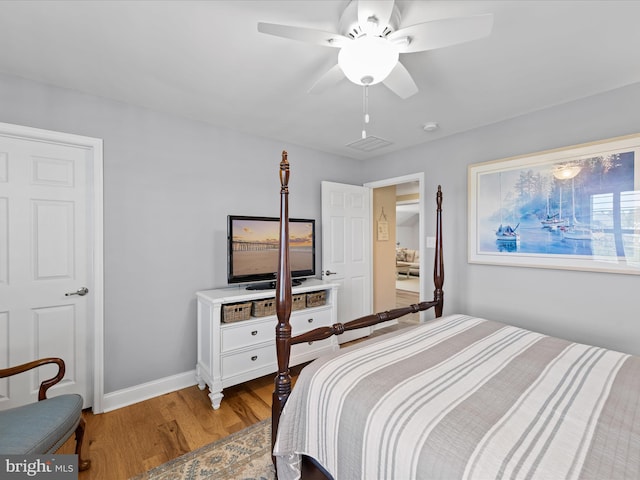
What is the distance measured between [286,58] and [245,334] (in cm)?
211

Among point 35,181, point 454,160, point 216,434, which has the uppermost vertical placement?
point 454,160

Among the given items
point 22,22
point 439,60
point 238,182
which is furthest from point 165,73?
point 439,60

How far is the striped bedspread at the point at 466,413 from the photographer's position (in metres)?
0.84

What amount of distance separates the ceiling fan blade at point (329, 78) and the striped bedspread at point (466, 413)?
1.53m

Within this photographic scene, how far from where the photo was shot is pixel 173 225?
262 cm

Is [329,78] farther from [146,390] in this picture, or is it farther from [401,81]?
[146,390]

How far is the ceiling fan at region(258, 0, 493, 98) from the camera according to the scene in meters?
1.22

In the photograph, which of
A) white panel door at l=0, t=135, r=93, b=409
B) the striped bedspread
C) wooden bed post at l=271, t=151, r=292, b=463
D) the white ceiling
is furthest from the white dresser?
the white ceiling

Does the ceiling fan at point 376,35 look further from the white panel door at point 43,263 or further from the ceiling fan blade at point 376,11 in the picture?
the white panel door at point 43,263

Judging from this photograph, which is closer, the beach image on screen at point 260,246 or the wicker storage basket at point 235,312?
the wicker storage basket at point 235,312

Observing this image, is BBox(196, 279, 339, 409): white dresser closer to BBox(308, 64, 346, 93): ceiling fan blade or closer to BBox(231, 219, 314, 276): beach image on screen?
BBox(231, 219, 314, 276): beach image on screen

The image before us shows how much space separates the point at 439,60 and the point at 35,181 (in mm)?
2898

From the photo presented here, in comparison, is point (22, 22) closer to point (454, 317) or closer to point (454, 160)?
point (454, 317)

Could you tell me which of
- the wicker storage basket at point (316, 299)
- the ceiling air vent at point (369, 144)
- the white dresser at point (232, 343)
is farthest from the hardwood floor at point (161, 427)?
the ceiling air vent at point (369, 144)
